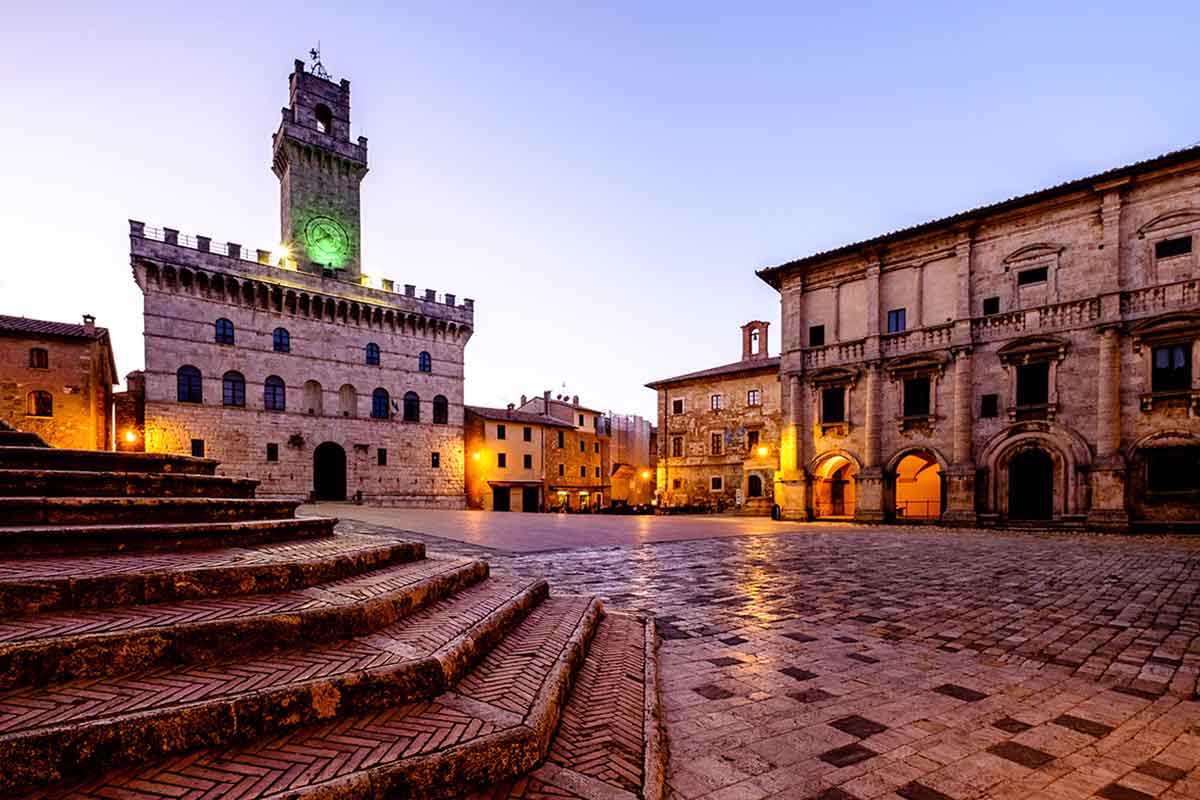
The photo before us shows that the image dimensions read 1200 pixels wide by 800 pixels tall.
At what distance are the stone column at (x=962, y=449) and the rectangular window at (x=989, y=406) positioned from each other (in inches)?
14.0

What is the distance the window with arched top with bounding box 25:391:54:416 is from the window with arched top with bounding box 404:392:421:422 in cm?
A: 1720

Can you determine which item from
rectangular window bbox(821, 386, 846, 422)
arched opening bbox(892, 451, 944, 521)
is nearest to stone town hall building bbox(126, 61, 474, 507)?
rectangular window bbox(821, 386, 846, 422)

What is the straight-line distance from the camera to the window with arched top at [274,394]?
102 ft

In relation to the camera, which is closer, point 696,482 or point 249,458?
point 249,458

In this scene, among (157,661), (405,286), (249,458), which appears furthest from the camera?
(405,286)

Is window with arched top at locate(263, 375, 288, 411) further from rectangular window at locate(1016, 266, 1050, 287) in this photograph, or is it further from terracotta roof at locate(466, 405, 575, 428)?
rectangular window at locate(1016, 266, 1050, 287)

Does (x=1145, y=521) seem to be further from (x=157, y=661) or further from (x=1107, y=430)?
(x=157, y=661)

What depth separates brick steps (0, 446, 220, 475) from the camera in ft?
21.3

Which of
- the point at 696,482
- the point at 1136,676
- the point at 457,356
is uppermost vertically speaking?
the point at 457,356

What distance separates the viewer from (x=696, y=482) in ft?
124

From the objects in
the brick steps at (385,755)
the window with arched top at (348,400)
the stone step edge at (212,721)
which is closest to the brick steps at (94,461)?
the stone step edge at (212,721)

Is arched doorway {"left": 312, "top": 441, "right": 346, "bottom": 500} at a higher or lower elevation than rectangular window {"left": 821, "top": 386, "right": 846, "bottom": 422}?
lower

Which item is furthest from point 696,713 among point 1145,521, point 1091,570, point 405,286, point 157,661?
point 405,286

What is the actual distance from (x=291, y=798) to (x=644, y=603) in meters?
5.42
